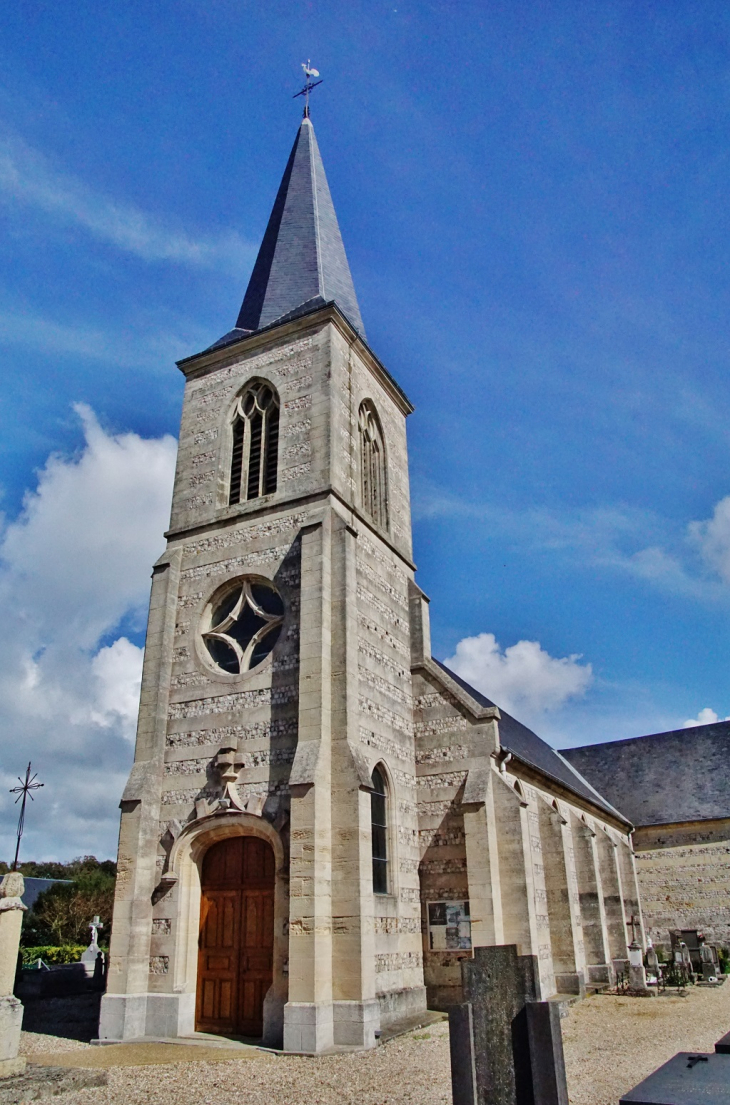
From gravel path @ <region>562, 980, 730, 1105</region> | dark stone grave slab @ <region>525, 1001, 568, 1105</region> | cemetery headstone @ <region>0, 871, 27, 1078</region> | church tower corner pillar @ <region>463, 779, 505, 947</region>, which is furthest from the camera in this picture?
church tower corner pillar @ <region>463, 779, 505, 947</region>

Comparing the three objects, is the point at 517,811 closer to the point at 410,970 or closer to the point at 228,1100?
the point at 410,970

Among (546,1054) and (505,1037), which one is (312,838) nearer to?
(505,1037)

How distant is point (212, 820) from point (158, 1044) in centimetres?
340

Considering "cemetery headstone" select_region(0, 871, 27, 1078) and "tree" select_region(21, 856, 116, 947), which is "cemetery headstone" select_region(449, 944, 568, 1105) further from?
"tree" select_region(21, 856, 116, 947)

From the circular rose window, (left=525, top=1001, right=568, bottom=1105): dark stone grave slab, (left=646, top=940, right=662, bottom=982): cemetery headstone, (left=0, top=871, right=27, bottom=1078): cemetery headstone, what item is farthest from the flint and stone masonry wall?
(left=525, top=1001, right=568, bottom=1105): dark stone grave slab

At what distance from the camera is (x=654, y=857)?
96.8 feet

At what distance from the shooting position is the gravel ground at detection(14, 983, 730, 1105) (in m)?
8.34

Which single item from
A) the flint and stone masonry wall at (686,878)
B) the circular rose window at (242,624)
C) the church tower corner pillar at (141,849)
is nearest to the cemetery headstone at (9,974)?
the church tower corner pillar at (141,849)

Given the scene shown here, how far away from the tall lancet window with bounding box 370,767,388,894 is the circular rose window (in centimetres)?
327

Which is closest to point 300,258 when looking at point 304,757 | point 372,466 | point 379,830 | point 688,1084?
point 372,466

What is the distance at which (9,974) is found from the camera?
9695 mm

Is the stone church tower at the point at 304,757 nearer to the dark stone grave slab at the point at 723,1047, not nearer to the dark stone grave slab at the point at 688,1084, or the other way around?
the dark stone grave slab at the point at 723,1047

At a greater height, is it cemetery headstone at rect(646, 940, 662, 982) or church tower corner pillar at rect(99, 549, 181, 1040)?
church tower corner pillar at rect(99, 549, 181, 1040)

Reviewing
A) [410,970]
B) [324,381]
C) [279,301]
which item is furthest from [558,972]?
[279,301]
